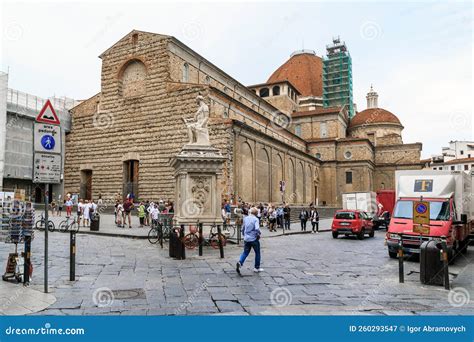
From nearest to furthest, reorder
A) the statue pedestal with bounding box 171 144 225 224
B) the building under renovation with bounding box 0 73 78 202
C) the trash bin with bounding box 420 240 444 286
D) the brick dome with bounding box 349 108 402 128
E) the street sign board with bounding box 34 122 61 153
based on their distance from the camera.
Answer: the street sign board with bounding box 34 122 61 153, the trash bin with bounding box 420 240 444 286, the statue pedestal with bounding box 171 144 225 224, the building under renovation with bounding box 0 73 78 202, the brick dome with bounding box 349 108 402 128

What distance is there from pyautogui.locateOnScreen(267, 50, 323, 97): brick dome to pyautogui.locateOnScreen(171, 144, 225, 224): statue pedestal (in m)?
56.2

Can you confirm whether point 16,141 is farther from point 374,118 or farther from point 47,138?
point 374,118

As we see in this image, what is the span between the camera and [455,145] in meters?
86.9

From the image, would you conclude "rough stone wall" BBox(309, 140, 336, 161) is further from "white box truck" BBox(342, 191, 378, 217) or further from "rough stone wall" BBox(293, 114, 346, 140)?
"white box truck" BBox(342, 191, 378, 217)

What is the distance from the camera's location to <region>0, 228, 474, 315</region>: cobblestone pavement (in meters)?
6.53

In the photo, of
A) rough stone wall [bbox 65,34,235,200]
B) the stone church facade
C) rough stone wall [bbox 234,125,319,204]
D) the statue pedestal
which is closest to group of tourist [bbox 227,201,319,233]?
the stone church facade

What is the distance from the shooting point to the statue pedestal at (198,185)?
14234 mm

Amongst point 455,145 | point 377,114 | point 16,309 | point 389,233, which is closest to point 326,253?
point 389,233

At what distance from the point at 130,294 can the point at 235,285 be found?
2018mm

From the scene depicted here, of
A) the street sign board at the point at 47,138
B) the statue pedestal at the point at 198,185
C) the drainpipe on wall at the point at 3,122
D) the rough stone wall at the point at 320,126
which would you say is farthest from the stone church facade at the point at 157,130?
the street sign board at the point at 47,138

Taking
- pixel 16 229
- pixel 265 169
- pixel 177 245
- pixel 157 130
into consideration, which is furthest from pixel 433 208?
pixel 157 130

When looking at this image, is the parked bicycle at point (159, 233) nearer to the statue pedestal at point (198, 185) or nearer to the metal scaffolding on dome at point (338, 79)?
the statue pedestal at point (198, 185)

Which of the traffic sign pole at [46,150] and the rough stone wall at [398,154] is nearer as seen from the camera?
the traffic sign pole at [46,150]

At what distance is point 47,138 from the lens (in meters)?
7.32
